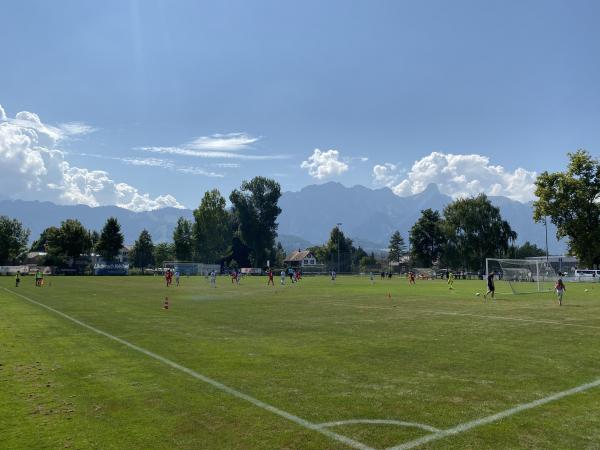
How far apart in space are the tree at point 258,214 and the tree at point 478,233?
47.6 metres

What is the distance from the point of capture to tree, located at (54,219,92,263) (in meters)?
107

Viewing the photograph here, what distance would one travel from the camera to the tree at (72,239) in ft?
352

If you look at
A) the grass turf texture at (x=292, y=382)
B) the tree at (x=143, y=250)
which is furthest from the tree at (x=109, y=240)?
the grass turf texture at (x=292, y=382)

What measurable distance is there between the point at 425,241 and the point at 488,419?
115398mm

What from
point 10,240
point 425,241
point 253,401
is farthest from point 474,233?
point 10,240

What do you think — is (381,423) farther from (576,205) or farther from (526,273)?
(576,205)

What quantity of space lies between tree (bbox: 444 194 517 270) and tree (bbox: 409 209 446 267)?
55.7ft

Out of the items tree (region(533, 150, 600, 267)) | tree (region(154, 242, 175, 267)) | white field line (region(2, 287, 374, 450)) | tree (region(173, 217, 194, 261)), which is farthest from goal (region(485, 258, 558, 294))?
tree (region(154, 242, 175, 267))

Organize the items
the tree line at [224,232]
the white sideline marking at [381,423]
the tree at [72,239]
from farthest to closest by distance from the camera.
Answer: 1. the tree line at [224,232]
2. the tree at [72,239]
3. the white sideline marking at [381,423]

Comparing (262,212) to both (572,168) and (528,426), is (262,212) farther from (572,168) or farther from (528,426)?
(528,426)

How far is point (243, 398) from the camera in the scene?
8.20m

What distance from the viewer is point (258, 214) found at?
12838 cm

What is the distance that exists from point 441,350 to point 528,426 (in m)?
6.04

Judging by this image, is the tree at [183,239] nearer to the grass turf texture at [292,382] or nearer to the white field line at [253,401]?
the grass turf texture at [292,382]
